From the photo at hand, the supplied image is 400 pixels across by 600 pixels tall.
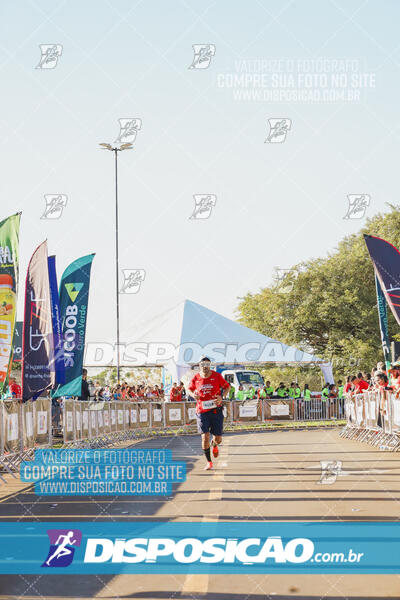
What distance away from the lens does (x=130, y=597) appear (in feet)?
17.8

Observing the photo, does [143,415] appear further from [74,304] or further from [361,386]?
[361,386]

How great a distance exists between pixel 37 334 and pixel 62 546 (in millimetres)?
9880

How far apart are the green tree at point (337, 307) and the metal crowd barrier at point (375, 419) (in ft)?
120

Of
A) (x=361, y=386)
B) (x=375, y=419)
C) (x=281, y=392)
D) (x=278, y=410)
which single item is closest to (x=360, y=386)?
(x=361, y=386)

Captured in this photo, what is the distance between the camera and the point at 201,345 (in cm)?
3938

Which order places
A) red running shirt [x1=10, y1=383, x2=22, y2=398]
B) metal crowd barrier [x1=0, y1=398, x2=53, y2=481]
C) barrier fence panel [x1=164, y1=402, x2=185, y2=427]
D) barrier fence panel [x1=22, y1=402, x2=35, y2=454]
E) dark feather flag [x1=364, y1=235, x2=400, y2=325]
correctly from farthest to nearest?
1. barrier fence panel [x1=164, y1=402, x2=185, y2=427]
2. red running shirt [x1=10, y1=383, x2=22, y2=398]
3. dark feather flag [x1=364, y1=235, x2=400, y2=325]
4. barrier fence panel [x1=22, y1=402, x2=35, y2=454]
5. metal crowd barrier [x1=0, y1=398, x2=53, y2=481]

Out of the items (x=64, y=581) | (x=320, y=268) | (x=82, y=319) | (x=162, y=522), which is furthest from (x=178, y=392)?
(x=320, y=268)

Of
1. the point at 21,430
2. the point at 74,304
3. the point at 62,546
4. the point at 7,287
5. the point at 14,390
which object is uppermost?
the point at 74,304

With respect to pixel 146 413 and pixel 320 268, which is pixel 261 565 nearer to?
pixel 146 413

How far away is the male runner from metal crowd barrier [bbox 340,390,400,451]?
16.4 ft

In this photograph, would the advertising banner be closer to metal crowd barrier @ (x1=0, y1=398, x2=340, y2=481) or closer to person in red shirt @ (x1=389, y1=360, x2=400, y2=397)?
metal crowd barrier @ (x1=0, y1=398, x2=340, y2=481)

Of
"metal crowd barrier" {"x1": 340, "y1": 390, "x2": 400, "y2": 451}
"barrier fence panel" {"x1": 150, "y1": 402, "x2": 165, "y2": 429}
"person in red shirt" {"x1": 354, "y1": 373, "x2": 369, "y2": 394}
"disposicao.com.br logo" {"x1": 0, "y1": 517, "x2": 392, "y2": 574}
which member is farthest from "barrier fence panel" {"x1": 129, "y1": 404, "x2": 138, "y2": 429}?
"disposicao.com.br logo" {"x1": 0, "y1": 517, "x2": 392, "y2": 574}

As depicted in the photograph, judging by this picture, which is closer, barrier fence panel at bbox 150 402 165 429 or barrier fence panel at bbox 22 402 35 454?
barrier fence panel at bbox 22 402 35 454

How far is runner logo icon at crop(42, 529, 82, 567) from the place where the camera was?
6566mm
